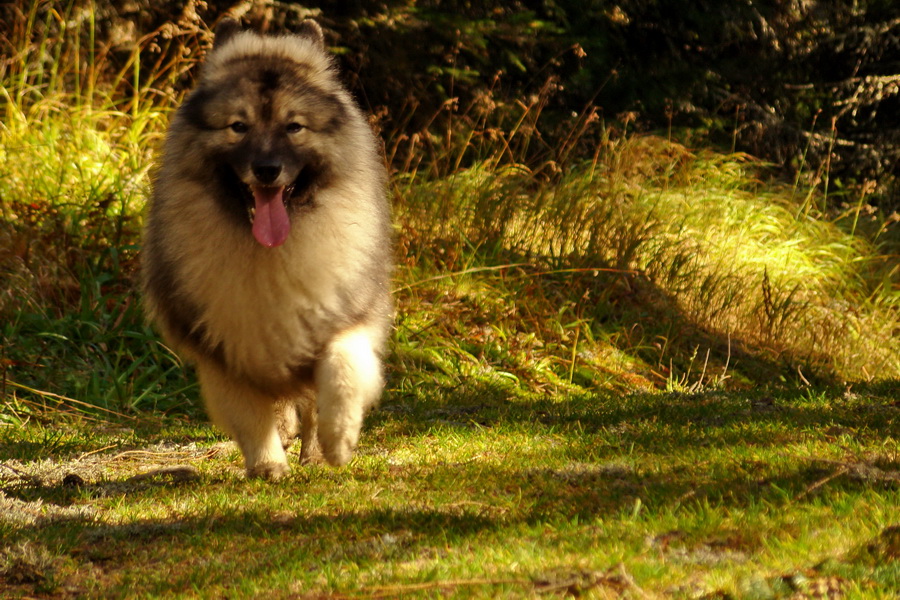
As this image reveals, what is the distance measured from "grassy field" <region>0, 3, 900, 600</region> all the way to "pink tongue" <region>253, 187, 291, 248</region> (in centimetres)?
102

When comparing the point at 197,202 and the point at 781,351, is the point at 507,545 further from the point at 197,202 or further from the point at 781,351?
the point at 781,351

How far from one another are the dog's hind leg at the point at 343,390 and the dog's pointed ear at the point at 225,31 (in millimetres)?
1426

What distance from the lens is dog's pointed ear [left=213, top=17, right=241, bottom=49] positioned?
465cm

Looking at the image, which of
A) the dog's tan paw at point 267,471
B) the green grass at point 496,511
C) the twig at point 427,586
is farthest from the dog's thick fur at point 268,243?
the twig at point 427,586

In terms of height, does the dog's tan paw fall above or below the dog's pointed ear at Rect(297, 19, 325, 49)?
below

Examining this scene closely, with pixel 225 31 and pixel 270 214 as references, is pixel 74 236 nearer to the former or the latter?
pixel 225 31

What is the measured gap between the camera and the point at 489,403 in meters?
6.53

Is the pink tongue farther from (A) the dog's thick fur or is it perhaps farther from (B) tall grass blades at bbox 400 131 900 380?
(B) tall grass blades at bbox 400 131 900 380

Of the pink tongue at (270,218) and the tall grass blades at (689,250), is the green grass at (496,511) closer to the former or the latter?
the pink tongue at (270,218)

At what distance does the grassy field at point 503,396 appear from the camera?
3.12m

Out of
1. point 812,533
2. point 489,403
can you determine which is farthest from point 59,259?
point 812,533

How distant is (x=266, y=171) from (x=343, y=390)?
933 millimetres

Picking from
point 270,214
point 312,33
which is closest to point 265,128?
point 270,214

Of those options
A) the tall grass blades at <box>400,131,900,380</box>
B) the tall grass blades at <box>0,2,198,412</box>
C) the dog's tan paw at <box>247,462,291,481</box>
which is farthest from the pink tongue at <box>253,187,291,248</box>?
the tall grass blades at <box>400,131,900,380</box>
